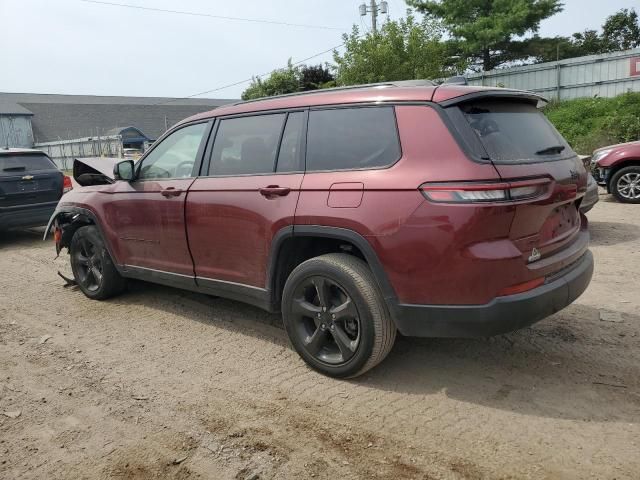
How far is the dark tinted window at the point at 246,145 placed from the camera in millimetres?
3881

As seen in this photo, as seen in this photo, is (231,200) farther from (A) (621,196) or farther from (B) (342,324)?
(A) (621,196)

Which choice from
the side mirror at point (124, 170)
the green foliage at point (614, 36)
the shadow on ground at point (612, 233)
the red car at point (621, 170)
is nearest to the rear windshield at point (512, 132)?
the side mirror at point (124, 170)

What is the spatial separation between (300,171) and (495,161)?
51.0 inches

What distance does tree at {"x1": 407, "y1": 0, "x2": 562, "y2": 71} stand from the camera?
24.9m

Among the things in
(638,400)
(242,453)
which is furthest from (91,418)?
(638,400)

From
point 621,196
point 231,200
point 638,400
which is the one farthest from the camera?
point 621,196

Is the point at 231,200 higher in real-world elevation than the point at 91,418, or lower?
higher

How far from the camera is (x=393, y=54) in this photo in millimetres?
18828

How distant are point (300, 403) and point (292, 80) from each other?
3024 cm

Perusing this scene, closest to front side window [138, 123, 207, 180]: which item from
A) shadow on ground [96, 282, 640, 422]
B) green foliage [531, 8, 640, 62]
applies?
shadow on ground [96, 282, 640, 422]

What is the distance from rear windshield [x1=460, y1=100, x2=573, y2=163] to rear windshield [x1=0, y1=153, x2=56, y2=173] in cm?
857

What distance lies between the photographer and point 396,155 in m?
3.14

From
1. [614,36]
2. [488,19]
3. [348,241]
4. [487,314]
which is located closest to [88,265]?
[348,241]

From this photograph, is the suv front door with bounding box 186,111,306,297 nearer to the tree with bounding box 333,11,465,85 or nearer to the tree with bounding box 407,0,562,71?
the tree with bounding box 333,11,465,85
